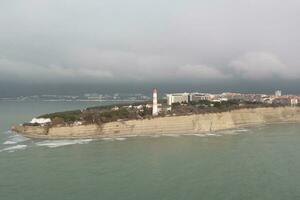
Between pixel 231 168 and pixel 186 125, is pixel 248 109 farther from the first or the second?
pixel 231 168

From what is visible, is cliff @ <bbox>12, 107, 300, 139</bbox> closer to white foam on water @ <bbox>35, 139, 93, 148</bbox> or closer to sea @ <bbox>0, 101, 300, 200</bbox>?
white foam on water @ <bbox>35, 139, 93, 148</bbox>

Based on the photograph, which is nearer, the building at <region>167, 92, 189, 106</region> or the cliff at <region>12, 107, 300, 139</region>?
the cliff at <region>12, 107, 300, 139</region>

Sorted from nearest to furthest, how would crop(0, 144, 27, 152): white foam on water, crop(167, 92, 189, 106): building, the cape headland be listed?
crop(0, 144, 27, 152): white foam on water → the cape headland → crop(167, 92, 189, 106): building

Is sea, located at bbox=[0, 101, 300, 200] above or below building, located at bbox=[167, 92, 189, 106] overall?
below

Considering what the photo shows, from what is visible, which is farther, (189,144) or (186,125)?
(186,125)

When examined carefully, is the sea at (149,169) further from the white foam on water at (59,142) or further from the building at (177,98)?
the building at (177,98)

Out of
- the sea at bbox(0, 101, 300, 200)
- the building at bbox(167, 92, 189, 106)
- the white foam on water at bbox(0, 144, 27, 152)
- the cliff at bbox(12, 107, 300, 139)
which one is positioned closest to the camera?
the sea at bbox(0, 101, 300, 200)

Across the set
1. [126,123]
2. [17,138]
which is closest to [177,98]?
[126,123]

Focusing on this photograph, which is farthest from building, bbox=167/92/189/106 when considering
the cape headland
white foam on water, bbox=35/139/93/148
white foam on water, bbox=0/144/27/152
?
white foam on water, bbox=0/144/27/152

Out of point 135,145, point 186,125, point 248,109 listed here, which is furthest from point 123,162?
point 248,109
